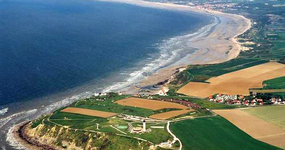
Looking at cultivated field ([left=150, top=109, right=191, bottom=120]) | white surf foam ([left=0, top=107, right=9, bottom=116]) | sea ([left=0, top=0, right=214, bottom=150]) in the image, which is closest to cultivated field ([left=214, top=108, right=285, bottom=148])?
cultivated field ([left=150, top=109, right=191, bottom=120])

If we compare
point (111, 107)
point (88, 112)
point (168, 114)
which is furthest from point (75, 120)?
point (168, 114)

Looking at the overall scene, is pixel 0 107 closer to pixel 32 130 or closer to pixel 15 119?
pixel 15 119

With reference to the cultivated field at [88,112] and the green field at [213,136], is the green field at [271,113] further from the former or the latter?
the cultivated field at [88,112]

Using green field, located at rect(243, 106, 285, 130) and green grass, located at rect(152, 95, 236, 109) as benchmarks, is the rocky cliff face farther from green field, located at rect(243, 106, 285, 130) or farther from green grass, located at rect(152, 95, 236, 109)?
green field, located at rect(243, 106, 285, 130)

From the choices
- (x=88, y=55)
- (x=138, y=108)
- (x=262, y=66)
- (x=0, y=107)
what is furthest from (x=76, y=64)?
(x=262, y=66)

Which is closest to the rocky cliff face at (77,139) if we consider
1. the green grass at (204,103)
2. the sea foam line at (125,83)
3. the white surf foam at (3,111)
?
the sea foam line at (125,83)

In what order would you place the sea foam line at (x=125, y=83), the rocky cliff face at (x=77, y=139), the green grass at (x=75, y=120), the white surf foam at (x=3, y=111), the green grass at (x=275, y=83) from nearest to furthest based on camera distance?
the rocky cliff face at (x=77, y=139) < the green grass at (x=75, y=120) < the sea foam line at (x=125, y=83) < the white surf foam at (x=3, y=111) < the green grass at (x=275, y=83)
